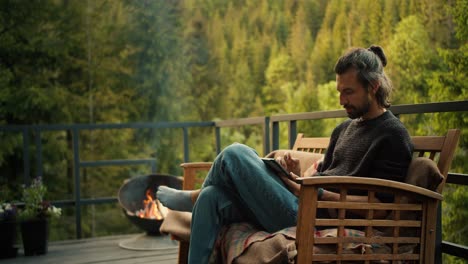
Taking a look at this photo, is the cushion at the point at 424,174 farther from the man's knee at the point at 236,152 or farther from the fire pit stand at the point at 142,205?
the fire pit stand at the point at 142,205

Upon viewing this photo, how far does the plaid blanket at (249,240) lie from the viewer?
1.55 metres

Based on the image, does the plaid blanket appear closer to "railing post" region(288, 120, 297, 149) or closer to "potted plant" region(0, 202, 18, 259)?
"railing post" region(288, 120, 297, 149)

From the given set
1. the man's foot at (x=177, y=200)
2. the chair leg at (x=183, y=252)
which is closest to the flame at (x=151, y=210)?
the chair leg at (x=183, y=252)

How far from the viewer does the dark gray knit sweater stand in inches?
66.0

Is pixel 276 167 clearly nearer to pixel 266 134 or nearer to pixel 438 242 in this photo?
pixel 438 242

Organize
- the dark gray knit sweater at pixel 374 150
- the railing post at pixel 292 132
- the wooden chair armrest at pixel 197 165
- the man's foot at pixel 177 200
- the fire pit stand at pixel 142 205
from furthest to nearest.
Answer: the fire pit stand at pixel 142 205, the railing post at pixel 292 132, the wooden chair armrest at pixel 197 165, the man's foot at pixel 177 200, the dark gray knit sweater at pixel 374 150

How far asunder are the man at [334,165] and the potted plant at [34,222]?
1887 millimetres

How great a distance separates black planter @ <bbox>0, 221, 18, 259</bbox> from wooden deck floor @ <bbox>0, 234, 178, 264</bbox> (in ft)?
0.16

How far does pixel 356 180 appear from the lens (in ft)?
4.83

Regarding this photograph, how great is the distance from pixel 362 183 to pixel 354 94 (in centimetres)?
43

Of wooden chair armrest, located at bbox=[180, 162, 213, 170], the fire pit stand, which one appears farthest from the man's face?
the fire pit stand

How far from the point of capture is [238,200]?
6.30ft

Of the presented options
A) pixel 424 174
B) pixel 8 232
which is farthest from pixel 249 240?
pixel 8 232

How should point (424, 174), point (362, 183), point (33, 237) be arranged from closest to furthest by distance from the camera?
point (362, 183) → point (424, 174) → point (33, 237)
